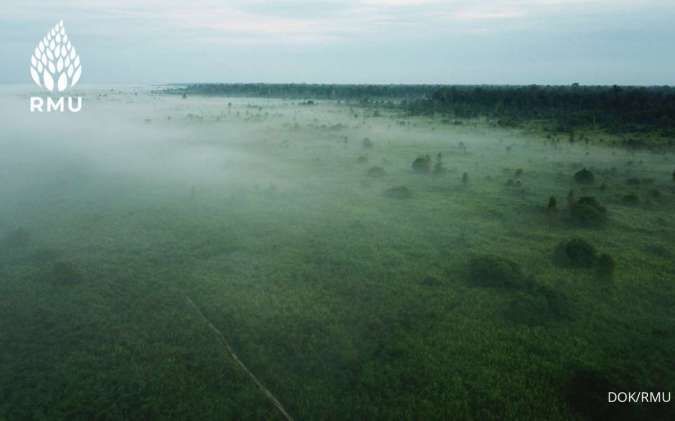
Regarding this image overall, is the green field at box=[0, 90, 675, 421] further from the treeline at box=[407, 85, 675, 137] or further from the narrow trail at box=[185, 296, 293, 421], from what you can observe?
the treeline at box=[407, 85, 675, 137]

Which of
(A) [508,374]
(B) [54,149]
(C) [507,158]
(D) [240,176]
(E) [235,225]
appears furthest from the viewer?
(B) [54,149]

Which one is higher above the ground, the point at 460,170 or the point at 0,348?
the point at 460,170

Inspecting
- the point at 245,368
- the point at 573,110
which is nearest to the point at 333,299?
the point at 245,368

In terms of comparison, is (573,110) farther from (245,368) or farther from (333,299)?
(245,368)

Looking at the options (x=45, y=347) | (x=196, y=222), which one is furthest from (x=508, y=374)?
(x=196, y=222)

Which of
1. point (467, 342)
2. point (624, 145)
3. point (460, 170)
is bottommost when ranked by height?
point (467, 342)

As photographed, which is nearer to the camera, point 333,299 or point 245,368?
point 245,368

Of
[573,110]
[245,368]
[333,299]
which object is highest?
[573,110]

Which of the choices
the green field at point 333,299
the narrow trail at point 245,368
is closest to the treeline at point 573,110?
the green field at point 333,299

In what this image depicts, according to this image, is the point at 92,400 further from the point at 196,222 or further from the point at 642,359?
the point at 642,359
